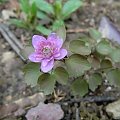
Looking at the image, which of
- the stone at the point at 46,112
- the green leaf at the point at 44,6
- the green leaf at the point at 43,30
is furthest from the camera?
the green leaf at the point at 44,6

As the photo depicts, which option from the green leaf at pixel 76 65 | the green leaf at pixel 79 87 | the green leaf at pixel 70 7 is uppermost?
the green leaf at pixel 70 7

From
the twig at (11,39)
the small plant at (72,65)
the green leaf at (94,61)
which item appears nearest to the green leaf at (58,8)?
the twig at (11,39)

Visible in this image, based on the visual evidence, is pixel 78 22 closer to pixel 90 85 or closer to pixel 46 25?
pixel 46 25

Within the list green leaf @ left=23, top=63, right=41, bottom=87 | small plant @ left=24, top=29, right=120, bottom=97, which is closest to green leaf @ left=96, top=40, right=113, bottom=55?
small plant @ left=24, top=29, right=120, bottom=97

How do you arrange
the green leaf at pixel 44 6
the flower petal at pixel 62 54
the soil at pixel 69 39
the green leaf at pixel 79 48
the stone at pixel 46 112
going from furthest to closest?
the green leaf at pixel 44 6 < the soil at pixel 69 39 < the stone at pixel 46 112 < the green leaf at pixel 79 48 < the flower petal at pixel 62 54

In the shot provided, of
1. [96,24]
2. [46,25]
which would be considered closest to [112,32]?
[96,24]

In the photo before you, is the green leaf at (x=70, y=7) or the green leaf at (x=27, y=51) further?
the green leaf at (x=70, y=7)

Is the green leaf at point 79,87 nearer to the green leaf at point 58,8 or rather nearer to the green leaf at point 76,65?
the green leaf at point 76,65
